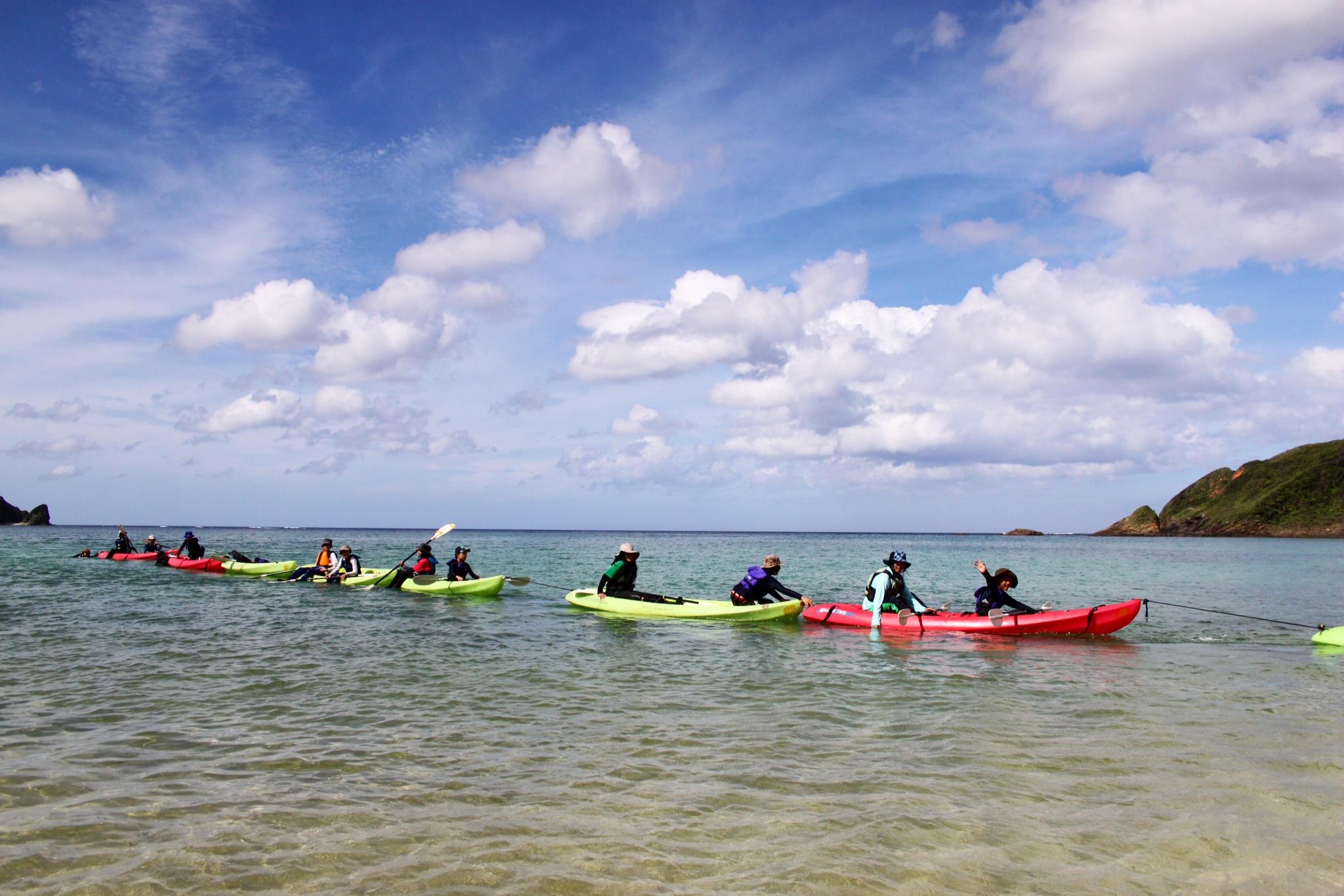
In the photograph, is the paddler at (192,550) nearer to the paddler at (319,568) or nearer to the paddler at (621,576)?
the paddler at (319,568)

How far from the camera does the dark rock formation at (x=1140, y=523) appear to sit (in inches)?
6093

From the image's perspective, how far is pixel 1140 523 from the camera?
157875 mm

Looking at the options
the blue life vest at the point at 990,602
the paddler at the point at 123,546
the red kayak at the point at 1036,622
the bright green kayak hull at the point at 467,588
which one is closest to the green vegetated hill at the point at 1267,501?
the red kayak at the point at 1036,622

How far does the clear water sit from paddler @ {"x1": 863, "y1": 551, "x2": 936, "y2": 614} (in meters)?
2.06

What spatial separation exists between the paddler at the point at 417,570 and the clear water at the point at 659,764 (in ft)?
31.5

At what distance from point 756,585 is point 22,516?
19520 cm

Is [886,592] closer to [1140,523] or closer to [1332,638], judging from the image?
[1332,638]

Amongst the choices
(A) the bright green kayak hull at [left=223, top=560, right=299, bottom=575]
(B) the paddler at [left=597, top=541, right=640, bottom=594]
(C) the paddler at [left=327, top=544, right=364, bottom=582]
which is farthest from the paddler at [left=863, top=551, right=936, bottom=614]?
(A) the bright green kayak hull at [left=223, top=560, right=299, bottom=575]

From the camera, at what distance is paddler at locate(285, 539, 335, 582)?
29344 millimetres

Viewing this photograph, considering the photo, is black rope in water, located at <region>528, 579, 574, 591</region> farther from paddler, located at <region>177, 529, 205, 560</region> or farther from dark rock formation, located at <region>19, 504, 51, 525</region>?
dark rock formation, located at <region>19, 504, 51, 525</region>

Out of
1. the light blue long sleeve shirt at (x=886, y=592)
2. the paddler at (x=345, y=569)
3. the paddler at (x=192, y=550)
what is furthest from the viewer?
the paddler at (x=192, y=550)

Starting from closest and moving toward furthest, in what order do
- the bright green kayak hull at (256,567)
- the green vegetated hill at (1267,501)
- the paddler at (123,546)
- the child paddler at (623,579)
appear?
1. the child paddler at (623,579)
2. the bright green kayak hull at (256,567)
3. the paddler at (123,546)
4. the green vegetated hill at (1267,501)

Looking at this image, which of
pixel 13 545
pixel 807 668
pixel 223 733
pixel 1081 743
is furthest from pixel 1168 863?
pixel 13 545

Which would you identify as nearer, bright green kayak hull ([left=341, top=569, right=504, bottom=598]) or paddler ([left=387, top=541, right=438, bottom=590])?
bright green kayak hull ([left=341, top=569, right=504, bottom=598])
